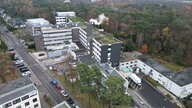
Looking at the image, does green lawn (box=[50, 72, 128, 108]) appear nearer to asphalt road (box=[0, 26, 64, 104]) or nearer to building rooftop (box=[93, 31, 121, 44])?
→ asphalt road (box=[0, 26, 64, 104])

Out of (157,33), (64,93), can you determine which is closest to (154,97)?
(64,93)

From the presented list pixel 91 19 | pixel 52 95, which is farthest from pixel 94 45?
pixel 91 19

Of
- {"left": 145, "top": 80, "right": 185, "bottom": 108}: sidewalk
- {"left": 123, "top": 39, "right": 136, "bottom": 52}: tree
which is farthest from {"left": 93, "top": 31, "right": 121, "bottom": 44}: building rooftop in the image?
{"left": 145, "top": 80, "right": 185, "bottom": 108}: sidewalk

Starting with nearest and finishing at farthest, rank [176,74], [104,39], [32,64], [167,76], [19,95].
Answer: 1. [19,95]
2. [167,76]
3. [176,74]
4. [104,39]
5. [32,64]

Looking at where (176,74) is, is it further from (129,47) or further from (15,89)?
(15,89)

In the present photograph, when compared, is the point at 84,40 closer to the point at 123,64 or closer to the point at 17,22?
the point at 123,64
